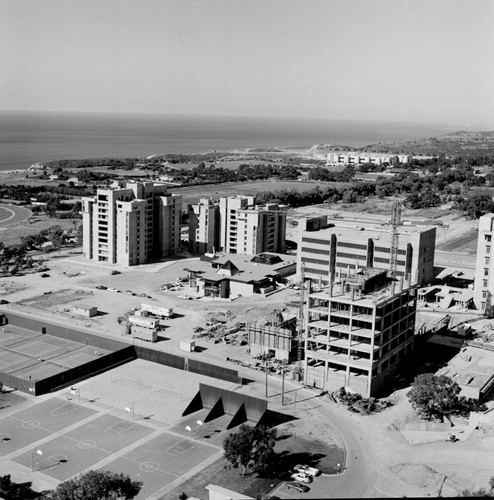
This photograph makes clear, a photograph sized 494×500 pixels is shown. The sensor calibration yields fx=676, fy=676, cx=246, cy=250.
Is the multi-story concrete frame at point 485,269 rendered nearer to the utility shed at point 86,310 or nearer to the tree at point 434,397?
the tree at point 434,397

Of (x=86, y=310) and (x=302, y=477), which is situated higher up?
(x=86, y=310)

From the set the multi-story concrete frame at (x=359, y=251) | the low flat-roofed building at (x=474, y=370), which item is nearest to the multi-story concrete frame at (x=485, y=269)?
the multi-story concrete frame at (x=359, y=251)

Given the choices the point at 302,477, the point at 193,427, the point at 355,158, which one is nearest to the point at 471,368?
the point at 302,477

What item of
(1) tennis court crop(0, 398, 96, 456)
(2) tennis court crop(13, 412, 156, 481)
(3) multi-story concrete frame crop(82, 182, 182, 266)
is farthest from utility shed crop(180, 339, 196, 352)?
(3) multi-story concrete frame crop(82, 182, 182, 266)

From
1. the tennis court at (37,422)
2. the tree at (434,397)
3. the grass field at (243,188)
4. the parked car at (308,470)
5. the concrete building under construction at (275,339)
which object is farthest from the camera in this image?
the grass field at (243,188)

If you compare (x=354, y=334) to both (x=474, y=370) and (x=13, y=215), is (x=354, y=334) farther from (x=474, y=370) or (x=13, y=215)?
(x=13, y=215)
